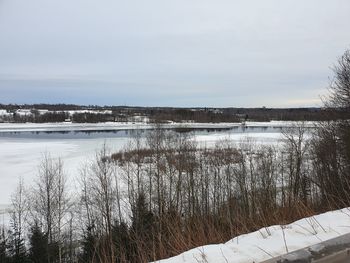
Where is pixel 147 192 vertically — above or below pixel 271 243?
below

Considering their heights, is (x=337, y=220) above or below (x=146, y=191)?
above

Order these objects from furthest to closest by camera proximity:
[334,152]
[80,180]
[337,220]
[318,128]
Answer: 1. [80,180]
2. [318,128]
3. [334,152]
4. [337,220]

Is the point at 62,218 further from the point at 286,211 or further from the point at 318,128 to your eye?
the point at 286,211

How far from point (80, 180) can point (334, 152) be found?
57.3 ft

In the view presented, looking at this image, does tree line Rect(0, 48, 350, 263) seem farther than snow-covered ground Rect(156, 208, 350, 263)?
→ Yes

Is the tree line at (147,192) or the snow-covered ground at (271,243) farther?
the tree line at (147,192)

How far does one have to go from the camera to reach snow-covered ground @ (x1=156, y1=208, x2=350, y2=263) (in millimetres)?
3637

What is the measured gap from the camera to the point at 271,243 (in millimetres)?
3947

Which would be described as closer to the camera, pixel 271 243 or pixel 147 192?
pixel 271 243

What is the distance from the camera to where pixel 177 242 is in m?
4.83

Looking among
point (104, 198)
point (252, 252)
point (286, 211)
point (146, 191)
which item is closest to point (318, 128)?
point (146, 191)

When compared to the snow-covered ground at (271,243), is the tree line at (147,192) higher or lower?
lower

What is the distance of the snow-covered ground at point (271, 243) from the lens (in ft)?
11.9

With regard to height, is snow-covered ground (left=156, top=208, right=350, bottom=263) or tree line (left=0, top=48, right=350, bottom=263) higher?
snow-covered ground (left=156, top=208, right=350, bottom=263)
